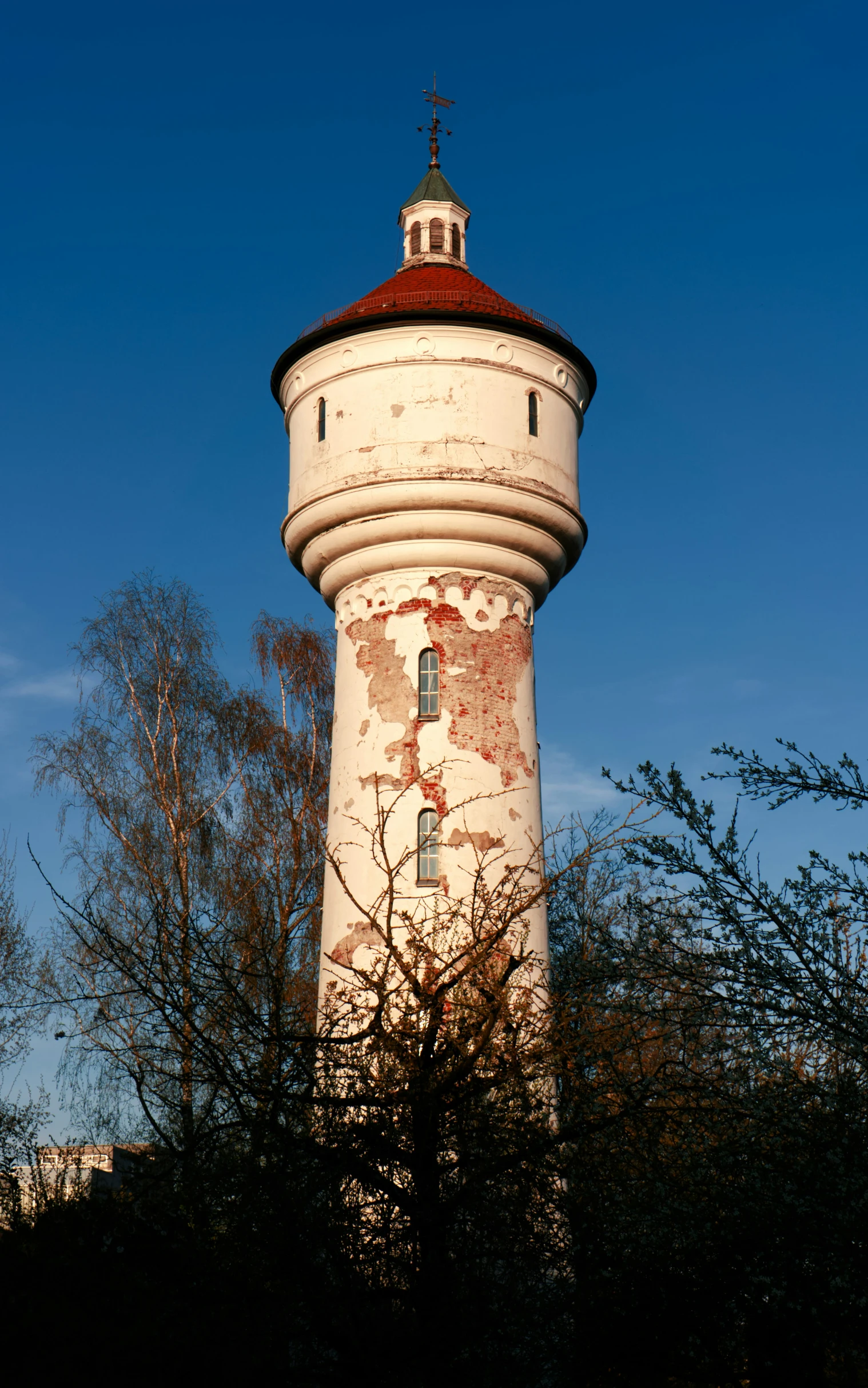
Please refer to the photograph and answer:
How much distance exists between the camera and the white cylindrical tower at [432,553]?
14.1 m

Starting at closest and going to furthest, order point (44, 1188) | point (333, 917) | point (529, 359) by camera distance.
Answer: point (44, 1188)
point (333, 917)
point (529, 359)

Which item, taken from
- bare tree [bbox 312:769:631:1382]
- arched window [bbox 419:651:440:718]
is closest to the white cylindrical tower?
arched window [bbox 419:651:440:718]

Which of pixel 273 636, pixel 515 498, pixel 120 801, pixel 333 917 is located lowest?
pixel 333 917

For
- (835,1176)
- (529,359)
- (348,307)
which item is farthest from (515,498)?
(835,1176)

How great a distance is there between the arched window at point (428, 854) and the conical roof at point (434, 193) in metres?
8.66

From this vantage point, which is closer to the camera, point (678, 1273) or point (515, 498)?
point (678, 1273)

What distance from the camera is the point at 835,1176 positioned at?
5895mm

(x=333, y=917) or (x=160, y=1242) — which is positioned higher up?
(x=333, y=917)

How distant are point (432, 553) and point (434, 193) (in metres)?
6.03

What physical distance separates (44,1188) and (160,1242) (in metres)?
3.46

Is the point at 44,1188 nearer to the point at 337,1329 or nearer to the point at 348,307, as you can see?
the point at 337,1329

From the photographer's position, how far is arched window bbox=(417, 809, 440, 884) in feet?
45.5

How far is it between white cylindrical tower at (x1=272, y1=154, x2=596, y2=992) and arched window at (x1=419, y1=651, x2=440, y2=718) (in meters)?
0.02

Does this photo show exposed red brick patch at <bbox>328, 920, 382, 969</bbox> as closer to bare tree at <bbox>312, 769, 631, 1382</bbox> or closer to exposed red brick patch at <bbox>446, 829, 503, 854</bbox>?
exposed red brick patch at <bbox>446, 829, 503, 854</bbox>
